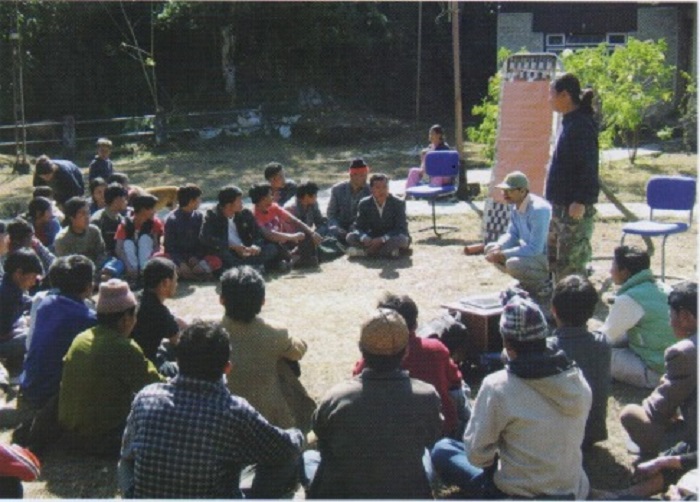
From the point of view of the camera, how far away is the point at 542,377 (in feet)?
12.4

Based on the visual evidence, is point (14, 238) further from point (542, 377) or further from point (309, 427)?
point (542, 377)

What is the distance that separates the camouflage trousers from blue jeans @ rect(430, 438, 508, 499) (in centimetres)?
307

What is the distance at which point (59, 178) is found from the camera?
1080cm

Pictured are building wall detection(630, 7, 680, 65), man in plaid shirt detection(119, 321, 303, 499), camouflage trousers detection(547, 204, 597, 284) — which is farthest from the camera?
building wall detection(630, 7, 680, 65)

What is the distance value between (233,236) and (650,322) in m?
4.68

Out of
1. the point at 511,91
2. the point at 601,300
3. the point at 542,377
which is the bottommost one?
the point at 601,300

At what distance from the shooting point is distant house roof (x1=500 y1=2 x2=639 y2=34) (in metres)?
22.4

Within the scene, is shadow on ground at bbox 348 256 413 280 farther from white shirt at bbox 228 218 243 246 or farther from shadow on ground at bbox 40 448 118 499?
shadow on ground at bbox 40 448 118 499

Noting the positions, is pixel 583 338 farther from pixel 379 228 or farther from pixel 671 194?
pixel 379 228

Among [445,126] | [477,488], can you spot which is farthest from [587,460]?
[445,126]

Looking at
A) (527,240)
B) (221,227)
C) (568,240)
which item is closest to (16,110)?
(221,227)

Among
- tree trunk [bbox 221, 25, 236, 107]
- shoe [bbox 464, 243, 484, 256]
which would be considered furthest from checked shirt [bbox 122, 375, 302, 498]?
tree trunk [bbox 221, 25, 236, 107]

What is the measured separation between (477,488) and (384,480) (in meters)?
0.72

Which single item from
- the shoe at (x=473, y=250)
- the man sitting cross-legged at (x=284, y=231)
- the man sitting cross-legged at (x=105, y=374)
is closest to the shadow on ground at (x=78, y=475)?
the man sitting cross-legged at (x=105, y=374)
